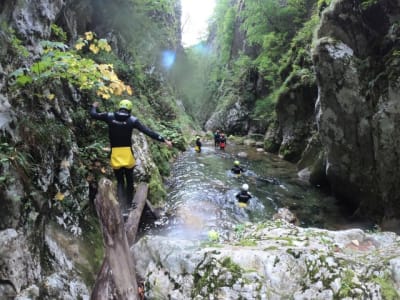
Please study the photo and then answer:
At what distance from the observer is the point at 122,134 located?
5520 mm

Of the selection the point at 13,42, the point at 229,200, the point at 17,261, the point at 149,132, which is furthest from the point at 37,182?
the point at 229,200

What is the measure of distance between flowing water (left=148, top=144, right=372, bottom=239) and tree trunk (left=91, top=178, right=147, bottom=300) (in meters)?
3.49

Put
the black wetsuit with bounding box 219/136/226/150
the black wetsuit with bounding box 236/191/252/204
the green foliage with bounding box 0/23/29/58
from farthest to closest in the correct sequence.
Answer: the black wetsuit with bounding box 219/136/226/150 → the black wetsuit with bounding box 236/191/252/204 → the green foliage with bounding box 0/23/29/58

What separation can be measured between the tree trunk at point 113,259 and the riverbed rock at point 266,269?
0.71 ft

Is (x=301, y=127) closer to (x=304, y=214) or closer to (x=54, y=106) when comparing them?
(x=304, y=214)

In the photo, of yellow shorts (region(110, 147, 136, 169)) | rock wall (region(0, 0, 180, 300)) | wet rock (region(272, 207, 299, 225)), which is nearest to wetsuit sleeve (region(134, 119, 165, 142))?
yellow shorts (region(110, 147, 136, 169))

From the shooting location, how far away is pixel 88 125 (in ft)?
25.4

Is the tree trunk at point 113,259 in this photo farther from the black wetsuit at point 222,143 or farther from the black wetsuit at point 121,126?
the black wetsuit at point 222,143

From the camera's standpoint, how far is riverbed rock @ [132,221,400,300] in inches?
130

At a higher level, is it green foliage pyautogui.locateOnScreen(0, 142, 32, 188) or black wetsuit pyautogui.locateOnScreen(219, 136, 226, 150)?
green foliage pyautogui.locateOnScreen(0, 142, 32, 188)

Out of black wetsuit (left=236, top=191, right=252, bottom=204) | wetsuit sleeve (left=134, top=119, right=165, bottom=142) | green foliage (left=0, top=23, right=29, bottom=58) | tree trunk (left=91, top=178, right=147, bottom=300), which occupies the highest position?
green foliage (left=0, top=23, right=29, bottom=58)

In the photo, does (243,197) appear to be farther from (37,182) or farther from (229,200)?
(37,182)

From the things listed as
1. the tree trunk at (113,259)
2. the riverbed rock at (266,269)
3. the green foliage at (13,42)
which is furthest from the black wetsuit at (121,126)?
the riverbed rock at (266,269)

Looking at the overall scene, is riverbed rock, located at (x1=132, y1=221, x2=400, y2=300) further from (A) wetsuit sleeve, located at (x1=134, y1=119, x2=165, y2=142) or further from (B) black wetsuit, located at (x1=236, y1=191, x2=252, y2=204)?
(B) black wetsuit, located at (x1=236, y1=191, x2=252, y2=204)
